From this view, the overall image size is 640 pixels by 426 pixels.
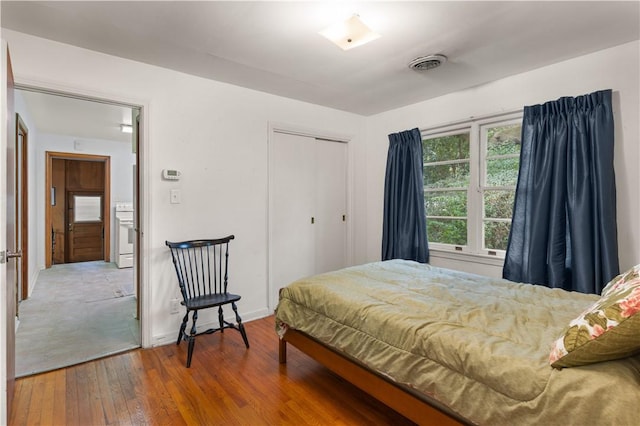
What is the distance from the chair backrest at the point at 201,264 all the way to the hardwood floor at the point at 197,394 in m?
0.59

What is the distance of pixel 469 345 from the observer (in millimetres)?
1423

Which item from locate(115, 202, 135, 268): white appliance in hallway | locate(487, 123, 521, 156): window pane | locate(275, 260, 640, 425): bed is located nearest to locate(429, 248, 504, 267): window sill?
locate(275, 260, 640, 425): bed

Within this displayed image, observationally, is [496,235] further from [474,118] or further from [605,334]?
[605,334]

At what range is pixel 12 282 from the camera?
195 cm

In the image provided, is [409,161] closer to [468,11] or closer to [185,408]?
[468,11]

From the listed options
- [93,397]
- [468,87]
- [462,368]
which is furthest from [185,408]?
[468,87]

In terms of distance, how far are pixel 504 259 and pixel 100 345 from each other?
3678mm

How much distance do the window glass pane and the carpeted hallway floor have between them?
179cm

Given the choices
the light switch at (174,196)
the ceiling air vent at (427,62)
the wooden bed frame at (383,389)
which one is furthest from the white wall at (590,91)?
the light switch at (174,196)

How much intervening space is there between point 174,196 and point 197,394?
1627 millimetres

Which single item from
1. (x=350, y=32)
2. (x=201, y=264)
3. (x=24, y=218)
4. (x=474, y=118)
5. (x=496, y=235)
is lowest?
(x=201, y=264)

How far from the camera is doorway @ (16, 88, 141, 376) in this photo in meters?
2.88

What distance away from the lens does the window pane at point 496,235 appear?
3.20 meters

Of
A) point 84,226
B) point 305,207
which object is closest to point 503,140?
point 305,207
